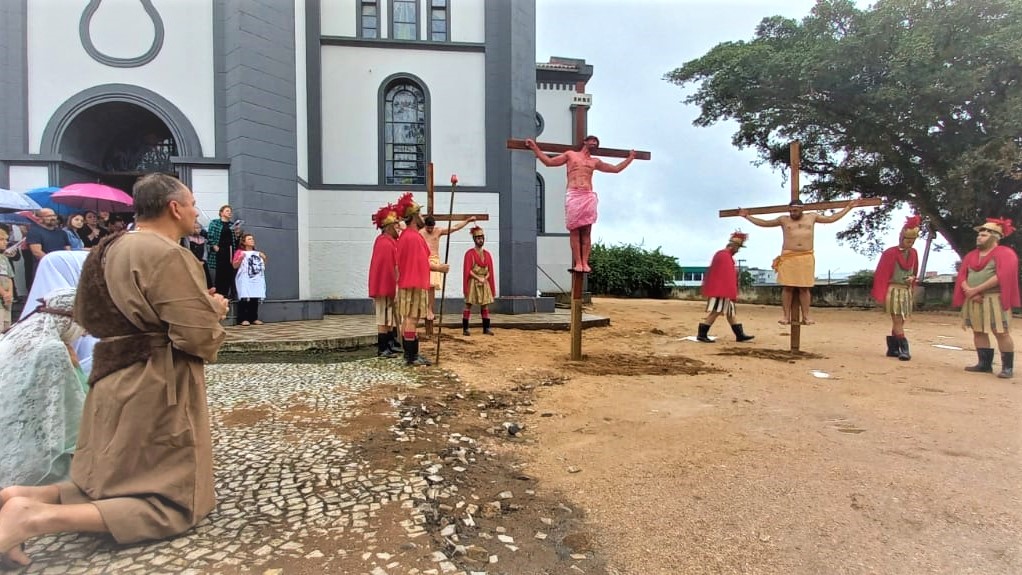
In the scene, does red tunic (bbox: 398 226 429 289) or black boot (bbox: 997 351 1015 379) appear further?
red tunic (bbox: 398 226 429 289)

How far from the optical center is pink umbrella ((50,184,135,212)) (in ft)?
24.8

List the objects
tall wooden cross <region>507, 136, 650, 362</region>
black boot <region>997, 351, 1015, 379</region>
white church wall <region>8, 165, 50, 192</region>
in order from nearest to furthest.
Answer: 1. black boot <region>997, 351, 1015, 379</region>
2. tall wooden cross <region>507, 136, 650, 362</region>
3. white church wall <region>8, 165, 50, 192</region>

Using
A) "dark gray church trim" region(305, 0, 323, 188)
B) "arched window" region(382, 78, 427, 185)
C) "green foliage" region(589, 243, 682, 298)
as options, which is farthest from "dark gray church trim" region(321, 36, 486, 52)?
"green foliage" region(589, 243, 682, 298)

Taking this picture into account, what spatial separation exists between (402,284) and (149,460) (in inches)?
152

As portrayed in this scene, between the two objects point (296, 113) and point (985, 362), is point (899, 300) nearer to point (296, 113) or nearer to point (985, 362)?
point (985, 362)

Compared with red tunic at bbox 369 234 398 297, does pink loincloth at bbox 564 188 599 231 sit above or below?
above

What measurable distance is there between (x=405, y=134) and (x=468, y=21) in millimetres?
2921

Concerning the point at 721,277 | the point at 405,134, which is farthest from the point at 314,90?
the point at 721,277

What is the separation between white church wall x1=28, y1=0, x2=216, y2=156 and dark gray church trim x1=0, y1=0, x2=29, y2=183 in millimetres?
131

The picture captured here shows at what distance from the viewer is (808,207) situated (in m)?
7.20

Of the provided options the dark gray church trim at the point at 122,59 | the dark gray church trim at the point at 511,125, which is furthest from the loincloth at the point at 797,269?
the dark gray church trim at the point at 122,59

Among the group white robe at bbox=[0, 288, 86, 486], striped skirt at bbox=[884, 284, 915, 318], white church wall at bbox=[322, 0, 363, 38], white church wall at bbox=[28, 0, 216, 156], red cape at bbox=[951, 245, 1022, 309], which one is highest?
white church wall at bbox=[322, 0, 363, 38]

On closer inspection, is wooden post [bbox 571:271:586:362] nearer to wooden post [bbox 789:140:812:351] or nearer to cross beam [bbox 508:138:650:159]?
cross beam [bbox 508:138:650:159]

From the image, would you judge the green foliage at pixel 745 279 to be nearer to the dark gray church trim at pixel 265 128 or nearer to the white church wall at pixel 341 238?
the white church wall at pixel 341 238
